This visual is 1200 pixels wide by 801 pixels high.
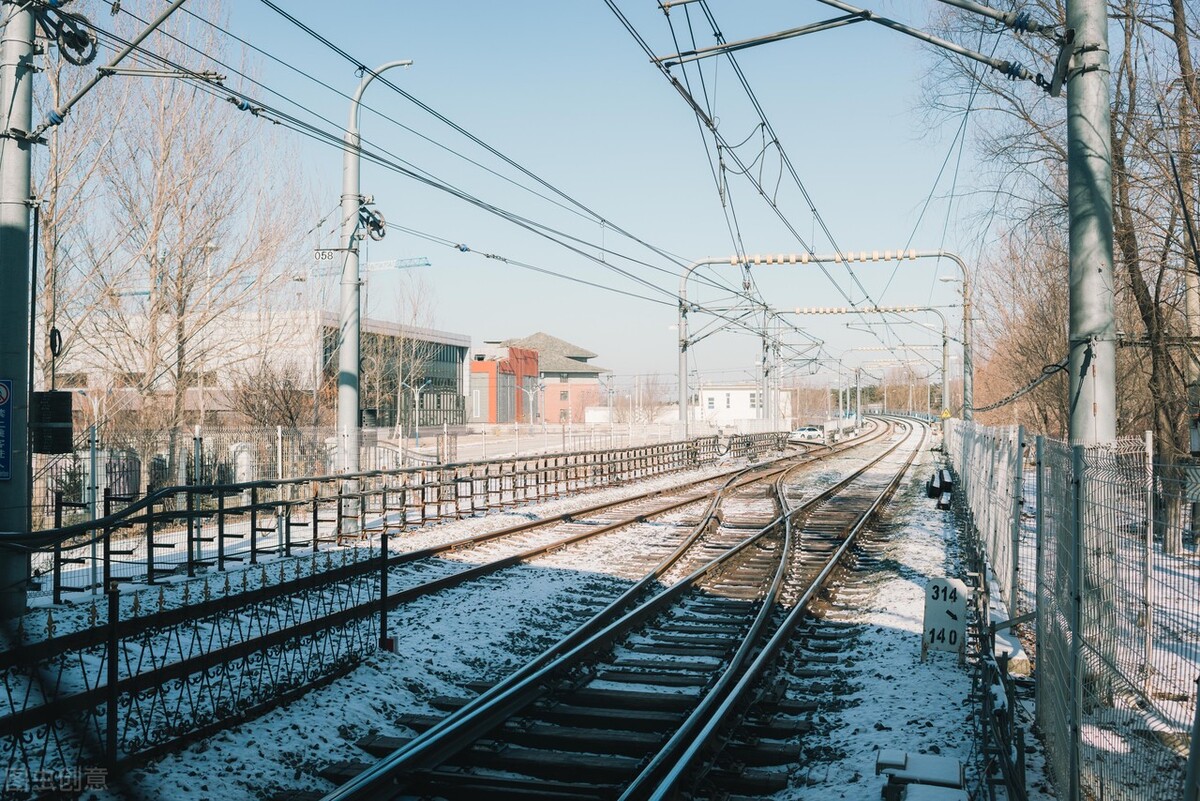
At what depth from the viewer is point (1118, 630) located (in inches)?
197

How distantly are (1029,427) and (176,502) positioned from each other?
29.0 meters

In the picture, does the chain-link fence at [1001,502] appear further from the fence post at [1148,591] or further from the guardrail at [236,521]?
the guardrail at [236,521]

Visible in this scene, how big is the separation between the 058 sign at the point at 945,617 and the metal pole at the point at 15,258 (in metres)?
9.13

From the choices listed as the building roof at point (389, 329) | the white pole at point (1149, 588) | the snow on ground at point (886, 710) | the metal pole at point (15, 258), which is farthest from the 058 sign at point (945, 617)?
the building roof at point (389, 329)

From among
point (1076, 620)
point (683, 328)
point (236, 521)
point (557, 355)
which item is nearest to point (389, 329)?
point (683, 328)

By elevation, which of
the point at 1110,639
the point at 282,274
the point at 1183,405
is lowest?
the point at 1110,639

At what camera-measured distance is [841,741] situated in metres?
7.21

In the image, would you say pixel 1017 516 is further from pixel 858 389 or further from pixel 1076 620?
pixel 858 389

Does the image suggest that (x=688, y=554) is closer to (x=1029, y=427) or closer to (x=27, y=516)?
(x=27, y=516)

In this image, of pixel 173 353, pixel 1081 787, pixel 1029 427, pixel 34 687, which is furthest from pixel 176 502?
pixel 1029 427

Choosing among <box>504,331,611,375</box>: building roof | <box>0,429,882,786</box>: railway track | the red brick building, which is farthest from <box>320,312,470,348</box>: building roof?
<box>504,331,611,375</box>: building roof

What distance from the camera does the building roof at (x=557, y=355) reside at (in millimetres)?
110062

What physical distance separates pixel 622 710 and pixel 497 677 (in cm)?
160

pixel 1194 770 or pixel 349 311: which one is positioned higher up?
pixel 349 311
